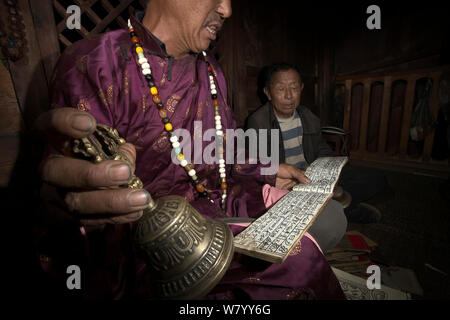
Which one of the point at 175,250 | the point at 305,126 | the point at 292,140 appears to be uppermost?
the point at 305,126

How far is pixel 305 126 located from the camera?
2441mm

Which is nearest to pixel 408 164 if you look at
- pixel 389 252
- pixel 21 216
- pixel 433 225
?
pixel 433 225

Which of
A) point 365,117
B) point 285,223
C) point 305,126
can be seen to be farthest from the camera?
point 365,117

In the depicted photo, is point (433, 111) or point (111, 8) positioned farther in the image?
point (433, 111)

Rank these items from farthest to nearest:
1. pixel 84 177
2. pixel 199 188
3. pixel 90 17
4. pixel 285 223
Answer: pixel 90 17 < pixel 199 188 < pixel 285 223 < pixel 84 177

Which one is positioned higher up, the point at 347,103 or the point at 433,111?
the point at 347,103

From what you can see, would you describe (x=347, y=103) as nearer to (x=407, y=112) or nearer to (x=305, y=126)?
(x=407, y=112)

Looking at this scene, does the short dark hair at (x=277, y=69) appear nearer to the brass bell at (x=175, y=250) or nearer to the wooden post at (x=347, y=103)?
the brass bell at (x=175, y=250)

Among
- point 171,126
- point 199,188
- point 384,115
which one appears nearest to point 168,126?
point 171,126

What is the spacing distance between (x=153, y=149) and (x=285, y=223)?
2.28ft

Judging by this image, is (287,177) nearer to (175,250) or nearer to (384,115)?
(175,250)

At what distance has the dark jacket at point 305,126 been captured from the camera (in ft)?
7.57

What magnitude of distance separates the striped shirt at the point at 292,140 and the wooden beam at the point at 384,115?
2.59m

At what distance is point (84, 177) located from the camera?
1.69 feet
